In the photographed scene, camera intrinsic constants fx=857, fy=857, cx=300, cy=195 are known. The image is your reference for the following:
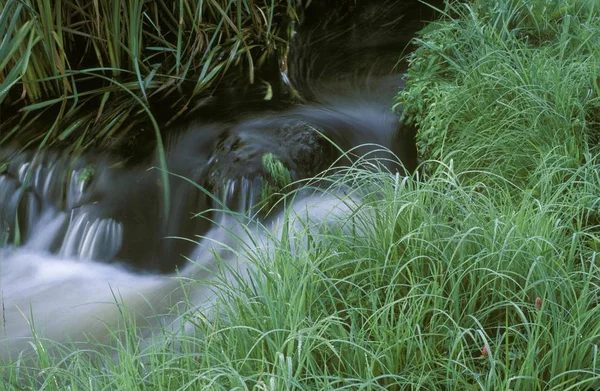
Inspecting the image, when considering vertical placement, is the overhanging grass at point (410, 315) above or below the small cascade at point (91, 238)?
above

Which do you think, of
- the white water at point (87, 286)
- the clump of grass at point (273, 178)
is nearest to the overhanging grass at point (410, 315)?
the white water at point (87, 286)

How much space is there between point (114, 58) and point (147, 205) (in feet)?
3.98

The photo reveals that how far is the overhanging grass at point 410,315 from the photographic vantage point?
2.02 m

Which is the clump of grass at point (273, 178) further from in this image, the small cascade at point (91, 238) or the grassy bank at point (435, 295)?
the grassy bank at point (435, 295)

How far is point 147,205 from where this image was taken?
3.85m

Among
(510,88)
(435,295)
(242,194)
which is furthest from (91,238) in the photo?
(435,295)

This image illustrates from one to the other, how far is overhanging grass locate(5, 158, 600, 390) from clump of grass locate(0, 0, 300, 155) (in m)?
1.93

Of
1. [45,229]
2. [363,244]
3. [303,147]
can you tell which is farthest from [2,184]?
[363,244]

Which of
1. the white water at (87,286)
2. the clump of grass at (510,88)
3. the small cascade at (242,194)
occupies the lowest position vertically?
the white water at (87,286)

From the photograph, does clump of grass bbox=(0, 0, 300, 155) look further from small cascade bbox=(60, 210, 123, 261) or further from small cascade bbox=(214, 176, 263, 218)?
small cascade bbox=(214, 176, 263, 218)

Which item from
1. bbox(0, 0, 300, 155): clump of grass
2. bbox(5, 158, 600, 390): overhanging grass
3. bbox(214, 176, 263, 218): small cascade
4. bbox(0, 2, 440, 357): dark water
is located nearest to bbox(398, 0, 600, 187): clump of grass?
bbox(0, 2, 440, 357): dark water

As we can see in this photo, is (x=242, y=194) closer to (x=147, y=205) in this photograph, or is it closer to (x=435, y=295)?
(x=147, y=205)

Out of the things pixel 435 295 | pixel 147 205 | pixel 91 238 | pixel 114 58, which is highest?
pixel 114 58

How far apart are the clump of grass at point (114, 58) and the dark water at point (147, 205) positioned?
0.84 ft
